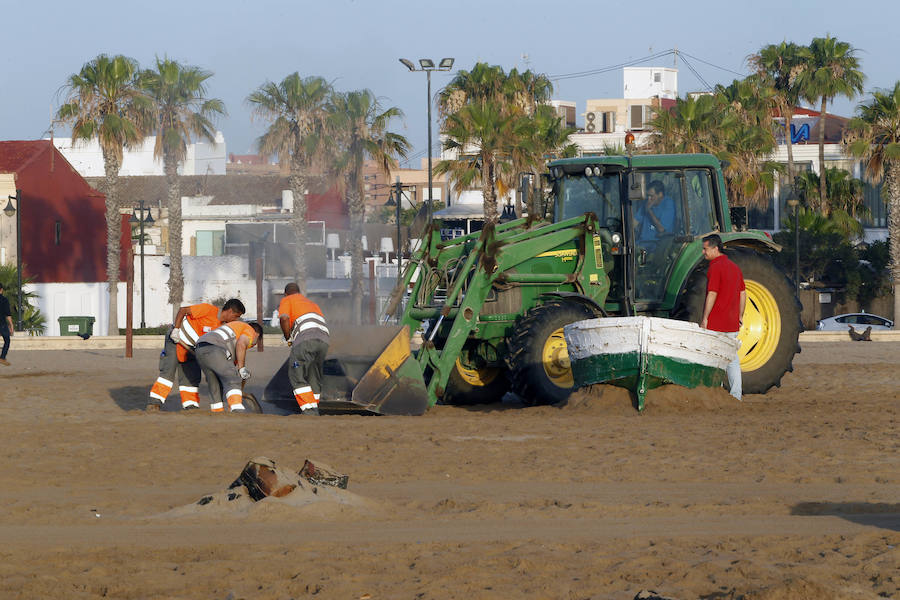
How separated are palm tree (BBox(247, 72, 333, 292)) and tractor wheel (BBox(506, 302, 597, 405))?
108 feet

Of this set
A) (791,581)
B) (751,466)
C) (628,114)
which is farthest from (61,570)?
(628,114)

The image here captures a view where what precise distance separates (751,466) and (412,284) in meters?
6.42

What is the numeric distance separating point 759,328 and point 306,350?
17.6 ft

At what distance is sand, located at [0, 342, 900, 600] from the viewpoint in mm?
5910

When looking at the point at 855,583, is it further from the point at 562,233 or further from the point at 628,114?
the point at 628,114

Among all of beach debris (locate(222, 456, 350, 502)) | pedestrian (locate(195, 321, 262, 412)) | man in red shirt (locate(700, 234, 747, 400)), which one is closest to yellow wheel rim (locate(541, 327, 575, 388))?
man in red shirt (locate(700, 234, 747, 400))

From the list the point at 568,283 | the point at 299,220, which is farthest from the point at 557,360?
the point at 299,220

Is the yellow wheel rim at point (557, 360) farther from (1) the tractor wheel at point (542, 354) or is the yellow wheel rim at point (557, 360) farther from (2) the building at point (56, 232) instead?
(2) the building at point (56, 232)

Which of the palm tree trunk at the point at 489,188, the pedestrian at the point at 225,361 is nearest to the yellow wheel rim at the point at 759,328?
the pedestrian at the point at 225,361

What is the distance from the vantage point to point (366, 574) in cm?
606

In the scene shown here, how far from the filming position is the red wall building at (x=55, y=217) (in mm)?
52906

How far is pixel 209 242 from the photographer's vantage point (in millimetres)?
67875

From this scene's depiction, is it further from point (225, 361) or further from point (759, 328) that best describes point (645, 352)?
point (225, 361)

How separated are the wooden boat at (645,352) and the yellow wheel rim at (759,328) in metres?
1.95
